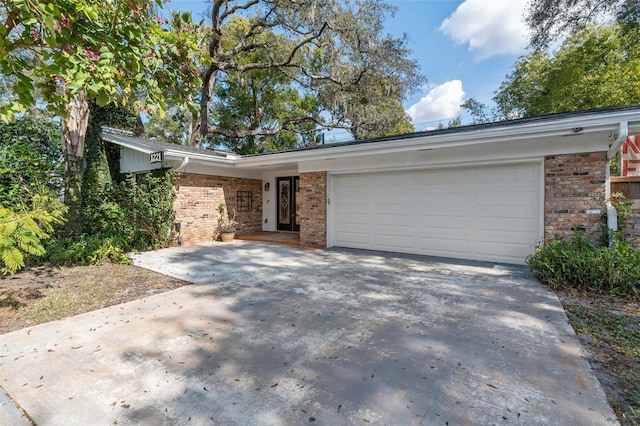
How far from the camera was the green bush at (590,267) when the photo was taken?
4301 millimetres

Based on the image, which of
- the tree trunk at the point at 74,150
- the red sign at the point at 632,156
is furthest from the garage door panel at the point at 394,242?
the tree trunk at the point at 74,150

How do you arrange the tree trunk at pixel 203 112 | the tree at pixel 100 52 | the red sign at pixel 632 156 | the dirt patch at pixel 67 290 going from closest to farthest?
1. the tree at pixel 100 52
2. the dirt patch at pixel 67 290
3. the red sign at pixel 632 156
4. the tree trunk at pixel 203 112

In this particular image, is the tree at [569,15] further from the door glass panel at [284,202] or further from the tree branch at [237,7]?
the tree branch at [237,7]

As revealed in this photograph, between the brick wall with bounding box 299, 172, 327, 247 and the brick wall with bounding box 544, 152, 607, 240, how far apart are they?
17.0ft

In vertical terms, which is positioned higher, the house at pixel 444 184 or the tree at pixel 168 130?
the tree at pixel 168 130

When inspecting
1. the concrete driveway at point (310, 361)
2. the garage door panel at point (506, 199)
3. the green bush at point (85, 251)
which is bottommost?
the concrete driveway at point (310, 361)

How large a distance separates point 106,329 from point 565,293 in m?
6.06

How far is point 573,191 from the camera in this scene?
570cm

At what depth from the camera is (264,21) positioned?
13734 mm

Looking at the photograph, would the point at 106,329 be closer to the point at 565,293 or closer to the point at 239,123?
the point at 565,293

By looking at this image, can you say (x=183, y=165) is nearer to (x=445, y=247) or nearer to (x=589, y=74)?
(x=445, y=247)

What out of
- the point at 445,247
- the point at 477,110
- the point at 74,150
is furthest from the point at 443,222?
the point at 477,110

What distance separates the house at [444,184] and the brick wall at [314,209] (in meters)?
0.03

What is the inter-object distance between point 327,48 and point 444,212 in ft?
31.4
